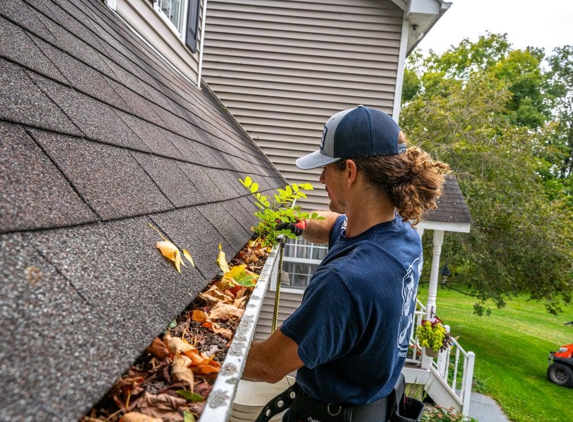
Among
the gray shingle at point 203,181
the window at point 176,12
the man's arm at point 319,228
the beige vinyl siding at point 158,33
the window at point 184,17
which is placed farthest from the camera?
the window at point 184,17

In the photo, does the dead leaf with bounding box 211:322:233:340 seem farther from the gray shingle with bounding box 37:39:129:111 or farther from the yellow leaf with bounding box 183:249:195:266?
the gray shingle with bounding box 37:39:129:111

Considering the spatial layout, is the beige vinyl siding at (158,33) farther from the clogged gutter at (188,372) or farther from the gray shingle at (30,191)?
the clogged gutter at (188,372)

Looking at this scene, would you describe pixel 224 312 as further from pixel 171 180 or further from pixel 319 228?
pixel 319 228

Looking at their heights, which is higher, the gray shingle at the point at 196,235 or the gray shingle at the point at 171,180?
the gray shingle at the point at 171,180

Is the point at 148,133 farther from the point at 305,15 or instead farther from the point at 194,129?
the point at 305,15

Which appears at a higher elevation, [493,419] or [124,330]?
[124,330]

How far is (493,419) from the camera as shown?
9266 mm

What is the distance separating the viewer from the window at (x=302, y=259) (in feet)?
27.2

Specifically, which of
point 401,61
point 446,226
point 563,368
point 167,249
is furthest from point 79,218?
point 563,368

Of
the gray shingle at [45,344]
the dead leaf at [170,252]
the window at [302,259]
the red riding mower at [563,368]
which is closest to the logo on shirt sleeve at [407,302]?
the dead leaf at [170,252]

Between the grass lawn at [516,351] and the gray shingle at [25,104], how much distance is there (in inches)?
444

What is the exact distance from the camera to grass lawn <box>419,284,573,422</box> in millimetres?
10773

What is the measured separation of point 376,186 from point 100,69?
1.44m

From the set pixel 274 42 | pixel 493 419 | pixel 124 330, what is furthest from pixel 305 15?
pixel 493 419
